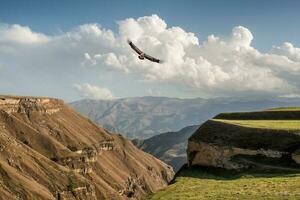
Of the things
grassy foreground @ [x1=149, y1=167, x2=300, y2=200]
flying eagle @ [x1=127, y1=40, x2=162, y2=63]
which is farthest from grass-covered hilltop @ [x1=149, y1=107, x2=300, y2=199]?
flying eagle @ [x1=127, y1=40, x2=162, y2=63]

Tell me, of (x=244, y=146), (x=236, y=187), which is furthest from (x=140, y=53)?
(x=244, y=146)

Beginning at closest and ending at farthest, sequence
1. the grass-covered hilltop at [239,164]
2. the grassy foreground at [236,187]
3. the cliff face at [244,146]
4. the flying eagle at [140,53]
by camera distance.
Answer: the grassy foreground at [236,187] < the grass-covered hilltop at [239,164] < the flying eagle at [140,53] < the cliff face at [244,146]

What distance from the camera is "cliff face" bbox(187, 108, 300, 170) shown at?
45.5 metres

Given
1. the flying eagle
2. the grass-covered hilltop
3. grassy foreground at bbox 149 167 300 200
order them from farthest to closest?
the flying eagle
the grass-covered hilltop
grassy foreground at bbox 149 167 300 200

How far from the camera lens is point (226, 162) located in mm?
47562

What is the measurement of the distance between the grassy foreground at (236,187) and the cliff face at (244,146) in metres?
2.58

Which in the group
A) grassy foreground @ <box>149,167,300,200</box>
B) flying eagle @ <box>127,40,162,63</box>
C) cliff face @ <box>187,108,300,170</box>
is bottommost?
grassy foreground @ <box>149,167,300,200</box>

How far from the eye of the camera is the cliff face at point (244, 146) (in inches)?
1791

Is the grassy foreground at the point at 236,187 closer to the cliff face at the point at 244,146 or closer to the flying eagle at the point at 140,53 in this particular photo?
the cliff face at the point at 244,146

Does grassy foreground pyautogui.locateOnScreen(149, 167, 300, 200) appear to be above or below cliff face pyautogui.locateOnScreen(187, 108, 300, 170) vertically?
below

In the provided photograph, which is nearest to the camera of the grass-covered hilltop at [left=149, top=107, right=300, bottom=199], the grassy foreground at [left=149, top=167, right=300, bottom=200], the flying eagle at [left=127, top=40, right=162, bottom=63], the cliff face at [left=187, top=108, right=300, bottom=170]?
the grassy foreground at [left=149, top=167, right=300, bottom=200]

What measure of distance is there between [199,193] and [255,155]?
1455 centimetres

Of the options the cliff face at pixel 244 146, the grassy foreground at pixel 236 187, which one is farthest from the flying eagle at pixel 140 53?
the cliff face at pixel 244 146

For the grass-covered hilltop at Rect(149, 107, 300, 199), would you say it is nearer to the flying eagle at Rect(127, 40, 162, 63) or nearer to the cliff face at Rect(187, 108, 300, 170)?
the cliff face at Rect(187, 108, 300, 170)
